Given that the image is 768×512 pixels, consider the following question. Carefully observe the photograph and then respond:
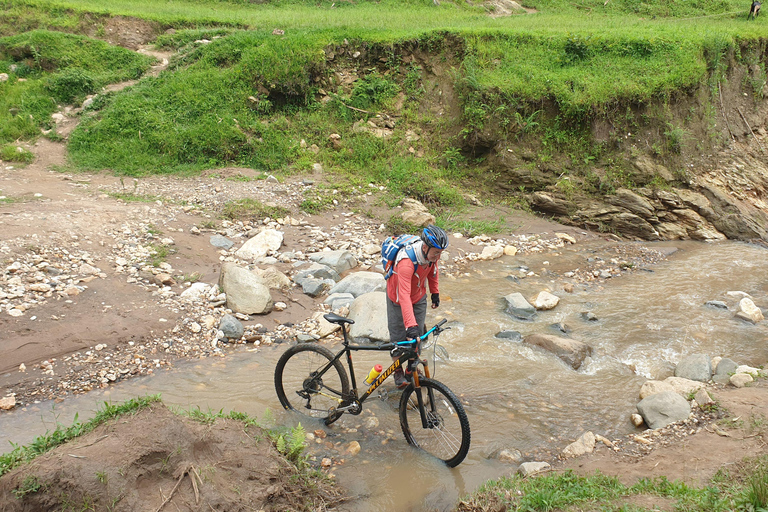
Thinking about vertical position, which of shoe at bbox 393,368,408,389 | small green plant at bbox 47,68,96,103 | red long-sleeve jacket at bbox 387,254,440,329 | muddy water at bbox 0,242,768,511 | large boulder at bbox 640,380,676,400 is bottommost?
A: muddy water at bbox 0,242,768,511

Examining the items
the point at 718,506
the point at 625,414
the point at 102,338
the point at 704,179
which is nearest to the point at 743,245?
the point at 704,179

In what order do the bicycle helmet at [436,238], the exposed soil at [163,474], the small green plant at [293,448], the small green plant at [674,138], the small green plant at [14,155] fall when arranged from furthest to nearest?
the small green plant at [674,138], the small green plant at [14,155], the bicycle helmet at [436,238], the small green plant at [293,448], the exposed soil at [163,474]

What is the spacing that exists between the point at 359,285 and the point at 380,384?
3.25 metres

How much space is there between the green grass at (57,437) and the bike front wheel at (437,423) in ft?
7.33

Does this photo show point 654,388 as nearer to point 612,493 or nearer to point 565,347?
point 565,347

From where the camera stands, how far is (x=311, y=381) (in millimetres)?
5047

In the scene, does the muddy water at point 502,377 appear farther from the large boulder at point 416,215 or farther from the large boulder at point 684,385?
the large boulder at point 416,215

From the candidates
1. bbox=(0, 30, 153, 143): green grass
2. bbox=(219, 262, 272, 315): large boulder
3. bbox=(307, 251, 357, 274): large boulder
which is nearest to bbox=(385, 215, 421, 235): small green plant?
bbox=(307, 251, 357, 274): large boulder

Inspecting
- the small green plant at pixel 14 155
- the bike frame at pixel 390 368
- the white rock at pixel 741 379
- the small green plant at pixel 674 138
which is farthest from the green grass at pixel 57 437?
the small green plant at pixel 674 138

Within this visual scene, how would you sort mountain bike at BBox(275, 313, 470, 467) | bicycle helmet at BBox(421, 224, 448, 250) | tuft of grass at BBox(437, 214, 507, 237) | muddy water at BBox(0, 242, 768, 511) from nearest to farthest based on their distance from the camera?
bicycle helmet at BBox(421, 224, 448, 250) → mountain bike at BBox(275, 313, 470, 467) → muddy water at BBox(0, 242, 768, 511) → tuft of grass at BBox(437, 214, 507, 237)

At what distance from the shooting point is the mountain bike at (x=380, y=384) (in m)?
4.37

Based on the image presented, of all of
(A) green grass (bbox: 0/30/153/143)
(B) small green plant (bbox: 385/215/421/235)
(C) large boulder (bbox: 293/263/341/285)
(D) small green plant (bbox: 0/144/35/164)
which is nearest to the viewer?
(C) large boulder (bbox: 293/263/341/285)

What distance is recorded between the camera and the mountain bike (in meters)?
4.37

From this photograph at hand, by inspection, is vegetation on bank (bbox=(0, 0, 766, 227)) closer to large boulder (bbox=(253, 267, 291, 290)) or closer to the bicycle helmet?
large boulder (bbox=(253, 267, 291, 290))
